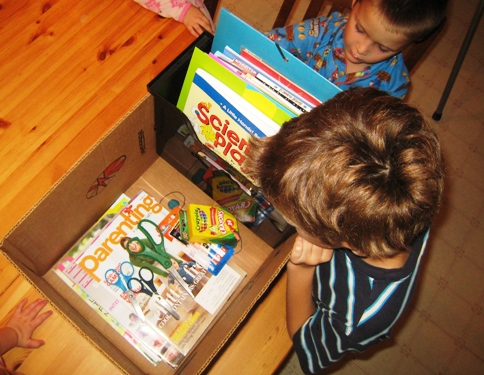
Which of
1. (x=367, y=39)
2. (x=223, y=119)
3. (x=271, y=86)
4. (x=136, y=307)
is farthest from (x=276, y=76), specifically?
(x=136, y=307)

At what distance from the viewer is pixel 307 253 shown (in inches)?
28.0

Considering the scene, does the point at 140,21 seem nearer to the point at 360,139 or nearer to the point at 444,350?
the point at 360,139

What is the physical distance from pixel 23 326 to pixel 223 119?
51 centimetres

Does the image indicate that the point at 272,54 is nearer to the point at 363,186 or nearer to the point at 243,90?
the point at 243,90

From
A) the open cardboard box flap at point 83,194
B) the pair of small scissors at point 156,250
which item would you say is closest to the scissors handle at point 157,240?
the pair of small scissors at point 156,250

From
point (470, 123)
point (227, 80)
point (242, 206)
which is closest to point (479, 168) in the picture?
point (470, 123)

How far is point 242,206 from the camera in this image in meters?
0.83

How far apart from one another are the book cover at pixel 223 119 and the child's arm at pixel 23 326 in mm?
446

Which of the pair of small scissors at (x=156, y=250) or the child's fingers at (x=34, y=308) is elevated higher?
the pair of small scissors at (x=156, y=250)

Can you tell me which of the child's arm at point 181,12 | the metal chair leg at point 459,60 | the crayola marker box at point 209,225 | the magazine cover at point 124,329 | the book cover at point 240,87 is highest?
the metal chair leg at point 459,60

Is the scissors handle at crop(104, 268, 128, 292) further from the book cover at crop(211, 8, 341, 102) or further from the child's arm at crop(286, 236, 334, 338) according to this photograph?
Result: the book cover at crop(211, 8, 341, 102)

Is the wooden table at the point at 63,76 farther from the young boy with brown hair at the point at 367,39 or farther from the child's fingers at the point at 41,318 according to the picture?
the young boy with brown hair at the point at 367,39

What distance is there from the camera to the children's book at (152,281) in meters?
0.81

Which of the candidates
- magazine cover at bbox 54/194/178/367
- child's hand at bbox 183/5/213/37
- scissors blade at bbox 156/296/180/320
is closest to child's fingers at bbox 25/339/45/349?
magazine cover at bbox 54/194/178/367
